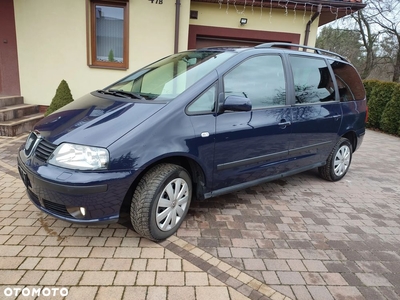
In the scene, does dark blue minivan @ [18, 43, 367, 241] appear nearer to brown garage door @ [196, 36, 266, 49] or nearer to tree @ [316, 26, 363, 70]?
brown garage door @ [196, 36, 266, 49]

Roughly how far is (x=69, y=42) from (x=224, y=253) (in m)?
6.44

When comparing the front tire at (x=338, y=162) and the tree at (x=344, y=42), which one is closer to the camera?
the front tire at (x=338, y=162)

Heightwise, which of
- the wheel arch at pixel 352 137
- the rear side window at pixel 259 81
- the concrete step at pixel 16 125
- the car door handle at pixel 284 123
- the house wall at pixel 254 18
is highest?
the house wall at pixel 254 18

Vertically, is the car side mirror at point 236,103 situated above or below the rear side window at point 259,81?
below

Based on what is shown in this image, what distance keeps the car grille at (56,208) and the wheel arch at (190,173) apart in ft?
1.48

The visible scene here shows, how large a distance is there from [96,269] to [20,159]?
A: 124cm

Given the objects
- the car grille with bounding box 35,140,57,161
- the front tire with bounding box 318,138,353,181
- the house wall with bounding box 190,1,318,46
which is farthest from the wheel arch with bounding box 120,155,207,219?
the house wall with bounding box 190,1,318,46

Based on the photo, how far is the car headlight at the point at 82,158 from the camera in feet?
7.38

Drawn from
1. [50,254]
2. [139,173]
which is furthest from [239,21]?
[50,254]

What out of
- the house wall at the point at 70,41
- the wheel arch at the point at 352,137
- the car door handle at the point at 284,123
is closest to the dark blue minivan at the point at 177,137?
the car door handle at the point at 284,123

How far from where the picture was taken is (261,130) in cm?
319

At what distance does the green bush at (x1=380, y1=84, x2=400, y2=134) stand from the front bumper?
34.2ft

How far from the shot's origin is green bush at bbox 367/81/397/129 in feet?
34.1

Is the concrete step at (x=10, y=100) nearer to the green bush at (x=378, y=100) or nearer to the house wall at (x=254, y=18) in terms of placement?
the house wall at (x=254, y=18)
